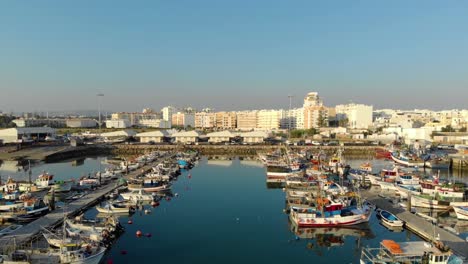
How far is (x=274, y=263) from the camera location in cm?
1205

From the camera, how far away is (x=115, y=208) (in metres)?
17.0

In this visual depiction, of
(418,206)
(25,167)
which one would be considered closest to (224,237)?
(418,206)

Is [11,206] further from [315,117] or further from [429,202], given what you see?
[315,117]

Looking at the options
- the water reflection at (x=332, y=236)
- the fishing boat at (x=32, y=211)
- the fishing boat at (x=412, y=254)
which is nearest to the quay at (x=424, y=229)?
the fishing boat at (x=412, y=254)

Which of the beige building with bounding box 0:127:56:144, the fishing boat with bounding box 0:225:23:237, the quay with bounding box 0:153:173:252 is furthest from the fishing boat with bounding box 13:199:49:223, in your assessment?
the beige building with bounding box 0:127:56:144

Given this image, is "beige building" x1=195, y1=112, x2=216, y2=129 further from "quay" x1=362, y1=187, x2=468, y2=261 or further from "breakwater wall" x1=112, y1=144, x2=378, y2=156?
"quay" x1=362, y1=187, x2=468, y2=261

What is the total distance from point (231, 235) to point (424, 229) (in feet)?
23.0

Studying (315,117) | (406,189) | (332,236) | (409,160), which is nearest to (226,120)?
(315,117)

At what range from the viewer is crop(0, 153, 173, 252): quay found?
12.2 metres

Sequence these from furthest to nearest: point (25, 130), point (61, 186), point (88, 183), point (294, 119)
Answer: point (294, 119) → point (25, 130) → point (88, 183) → point (61, 186)

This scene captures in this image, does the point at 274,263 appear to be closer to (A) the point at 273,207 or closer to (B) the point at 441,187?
(A) the point at 273,207

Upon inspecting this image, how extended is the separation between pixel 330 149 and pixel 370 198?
24046 mm

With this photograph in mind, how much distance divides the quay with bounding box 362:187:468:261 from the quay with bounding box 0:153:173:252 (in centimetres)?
1247

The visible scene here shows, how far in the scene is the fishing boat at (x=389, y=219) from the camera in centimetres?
1482
